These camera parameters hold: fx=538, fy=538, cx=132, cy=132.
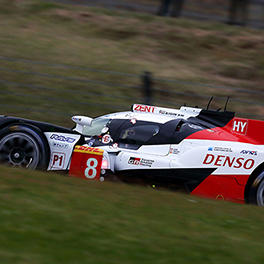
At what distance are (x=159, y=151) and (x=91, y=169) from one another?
3.18ft

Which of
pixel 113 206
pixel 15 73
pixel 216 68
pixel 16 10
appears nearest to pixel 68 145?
pixel 113 206

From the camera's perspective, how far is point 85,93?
13.7m

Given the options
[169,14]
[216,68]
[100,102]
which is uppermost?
[169,14]

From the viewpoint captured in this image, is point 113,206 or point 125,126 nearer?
point 113,206

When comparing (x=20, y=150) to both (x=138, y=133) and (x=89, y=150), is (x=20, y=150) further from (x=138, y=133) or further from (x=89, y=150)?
(x=138, y=133)

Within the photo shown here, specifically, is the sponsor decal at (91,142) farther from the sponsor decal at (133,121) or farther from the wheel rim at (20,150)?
the wheel rim at (20,150)

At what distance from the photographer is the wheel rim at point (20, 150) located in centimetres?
743

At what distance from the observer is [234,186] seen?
23.5 feet

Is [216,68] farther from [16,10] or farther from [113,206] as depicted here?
→ [113,206]

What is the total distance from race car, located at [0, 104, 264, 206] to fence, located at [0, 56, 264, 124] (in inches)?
193

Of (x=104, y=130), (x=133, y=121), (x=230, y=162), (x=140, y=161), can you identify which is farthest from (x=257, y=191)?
(x=104, y=130)

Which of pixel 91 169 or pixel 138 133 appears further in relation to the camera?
pixel 138 133

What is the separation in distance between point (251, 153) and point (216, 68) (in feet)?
31.2

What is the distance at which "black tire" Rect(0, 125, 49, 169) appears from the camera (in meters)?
7.43
